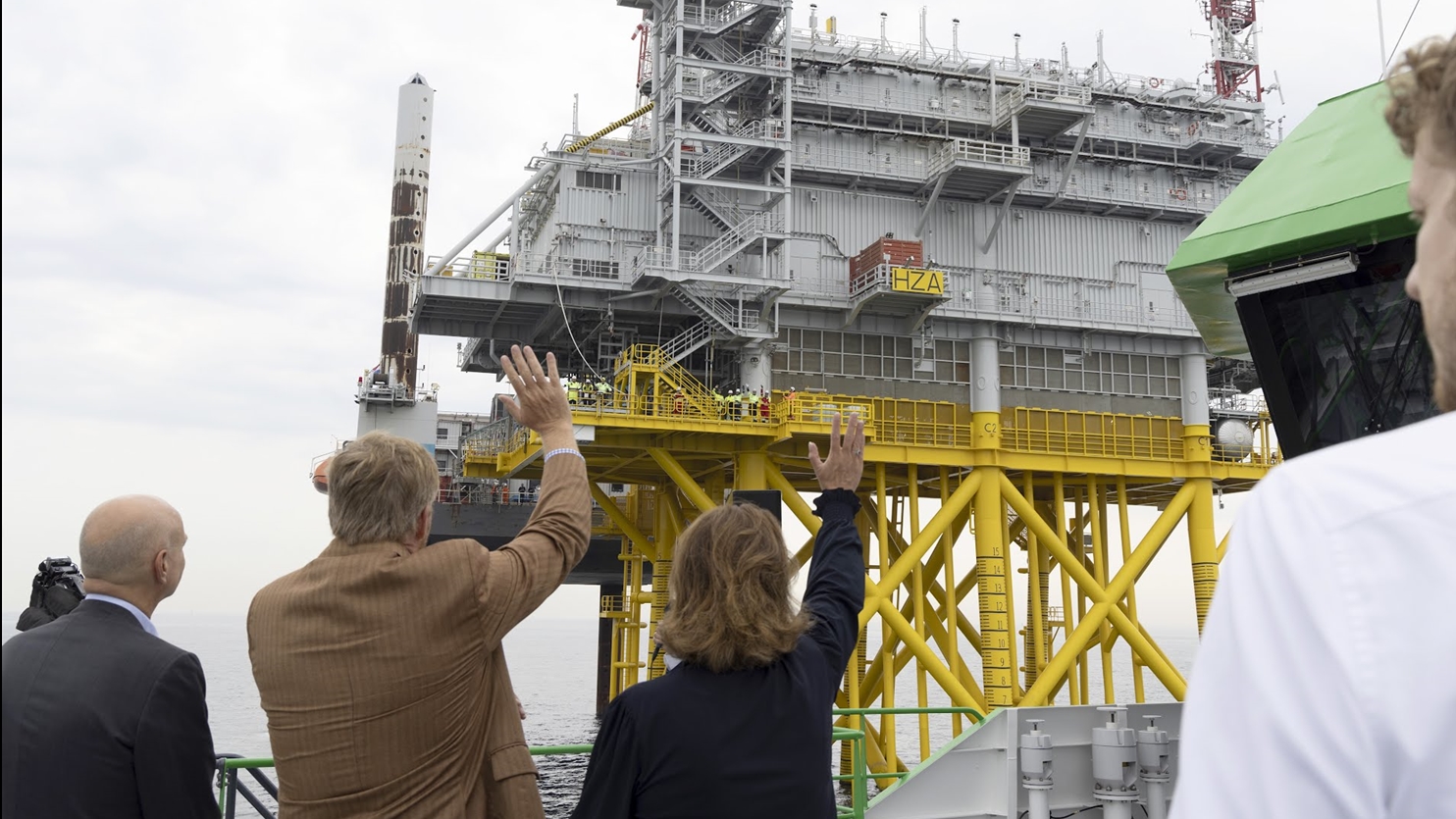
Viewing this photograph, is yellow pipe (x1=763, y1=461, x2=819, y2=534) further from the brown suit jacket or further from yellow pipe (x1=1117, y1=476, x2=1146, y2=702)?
the brown suit jacket

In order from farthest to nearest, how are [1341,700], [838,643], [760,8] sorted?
1. [760,8]
2. [838,643]
3. [1341,700]

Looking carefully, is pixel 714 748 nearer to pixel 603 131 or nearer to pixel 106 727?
pixel 106 727

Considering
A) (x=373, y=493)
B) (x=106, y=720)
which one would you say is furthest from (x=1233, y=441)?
(x=106, y=720)

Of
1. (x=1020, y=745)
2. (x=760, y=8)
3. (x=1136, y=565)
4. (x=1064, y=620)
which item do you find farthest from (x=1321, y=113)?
Answer: (x=1064, y=620)

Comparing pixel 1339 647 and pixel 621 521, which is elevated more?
pixel 621 521

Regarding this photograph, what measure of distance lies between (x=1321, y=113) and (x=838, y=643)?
5.08 meters

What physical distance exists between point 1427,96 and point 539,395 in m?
3.08

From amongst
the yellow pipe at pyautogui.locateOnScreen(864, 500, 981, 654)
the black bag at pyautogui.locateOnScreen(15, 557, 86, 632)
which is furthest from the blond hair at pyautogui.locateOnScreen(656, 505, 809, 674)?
the yellow pipe at pyautogui.locateOnScreen(864, 500, 981, 654)

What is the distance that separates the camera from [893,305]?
27016 millimetres

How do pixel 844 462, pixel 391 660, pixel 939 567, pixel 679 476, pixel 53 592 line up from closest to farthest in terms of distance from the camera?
pixel 391 660
pixel 844 462
pixel 53 592
pixel 679 476
pixel 939 567

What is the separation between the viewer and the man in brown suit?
10.3 feet

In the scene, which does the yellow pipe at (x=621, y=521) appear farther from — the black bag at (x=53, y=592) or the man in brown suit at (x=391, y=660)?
the man in brown suit at (x=391, y=660)

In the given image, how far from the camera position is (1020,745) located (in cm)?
795

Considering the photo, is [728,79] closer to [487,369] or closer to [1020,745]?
[487,369]
